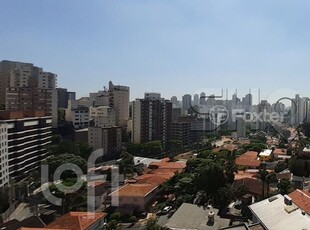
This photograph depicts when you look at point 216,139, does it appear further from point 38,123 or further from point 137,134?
point 38,123

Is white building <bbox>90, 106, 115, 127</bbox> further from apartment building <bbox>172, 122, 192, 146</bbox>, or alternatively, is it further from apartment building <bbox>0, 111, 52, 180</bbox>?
apartment building <bbox>0, 111, 52, 180</bbox>

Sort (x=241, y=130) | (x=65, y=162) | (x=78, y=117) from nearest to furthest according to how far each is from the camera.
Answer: (x=65, y=162) → (x=78, y=117) → (x=241, y=130)

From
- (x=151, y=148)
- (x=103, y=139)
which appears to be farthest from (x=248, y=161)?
(x=103, y=139)

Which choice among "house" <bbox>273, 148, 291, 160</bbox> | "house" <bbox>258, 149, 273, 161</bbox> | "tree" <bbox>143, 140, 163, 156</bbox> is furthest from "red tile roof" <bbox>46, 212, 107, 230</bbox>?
"tree" <bbox>143, 140, 163, 156</bbox>

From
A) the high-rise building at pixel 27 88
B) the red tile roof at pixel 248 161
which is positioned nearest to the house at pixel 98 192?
the red tile roof at pixel 248 161

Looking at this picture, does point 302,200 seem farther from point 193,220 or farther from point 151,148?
point 151,148

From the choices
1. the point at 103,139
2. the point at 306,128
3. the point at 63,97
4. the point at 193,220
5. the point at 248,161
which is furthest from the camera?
the point at 63,97
